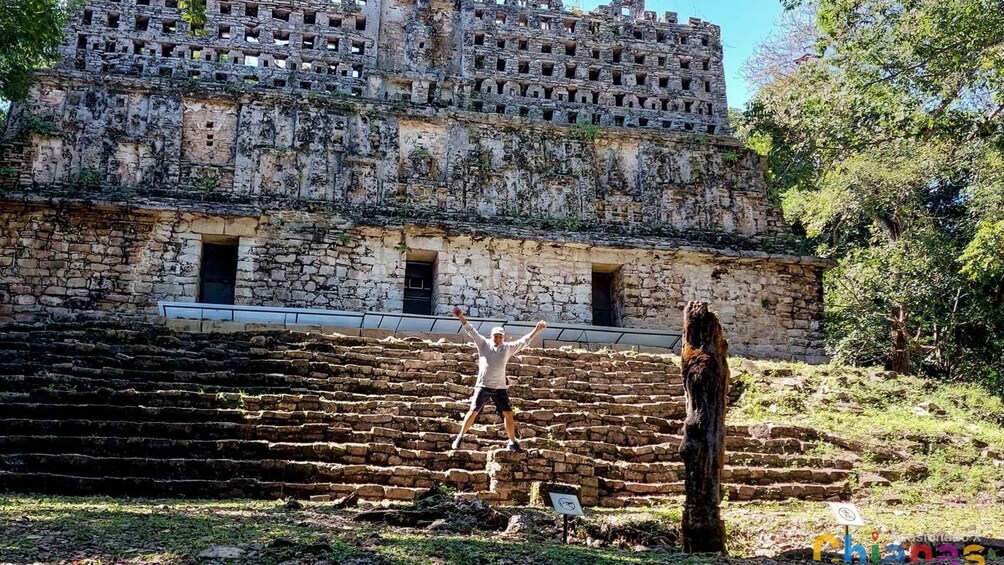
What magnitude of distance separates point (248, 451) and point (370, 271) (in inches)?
343

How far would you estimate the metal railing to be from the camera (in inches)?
586

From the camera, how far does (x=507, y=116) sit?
19828 mm

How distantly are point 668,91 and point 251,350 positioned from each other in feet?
43.6

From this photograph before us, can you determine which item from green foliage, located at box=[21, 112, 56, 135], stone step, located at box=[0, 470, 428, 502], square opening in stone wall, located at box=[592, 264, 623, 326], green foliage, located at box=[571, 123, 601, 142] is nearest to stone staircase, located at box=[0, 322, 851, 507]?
stone step, located at box=[0, 470, 428, 502]

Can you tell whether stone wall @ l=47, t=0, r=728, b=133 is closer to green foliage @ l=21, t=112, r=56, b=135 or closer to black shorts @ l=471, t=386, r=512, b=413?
green foliage @ l=21, t=112, r=56, b=135

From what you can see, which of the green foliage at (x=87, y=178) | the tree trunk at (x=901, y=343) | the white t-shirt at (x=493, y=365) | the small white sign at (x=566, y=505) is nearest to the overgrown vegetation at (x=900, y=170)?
the tree trunk at (x=901, y=343)

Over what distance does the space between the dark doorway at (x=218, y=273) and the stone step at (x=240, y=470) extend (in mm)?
9018

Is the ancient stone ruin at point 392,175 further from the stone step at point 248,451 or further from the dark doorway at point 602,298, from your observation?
the stone step at point 248,451

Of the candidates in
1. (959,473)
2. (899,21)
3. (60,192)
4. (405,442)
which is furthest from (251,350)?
(899,21)

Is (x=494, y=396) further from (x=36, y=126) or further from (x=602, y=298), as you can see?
(x=36, y=126)

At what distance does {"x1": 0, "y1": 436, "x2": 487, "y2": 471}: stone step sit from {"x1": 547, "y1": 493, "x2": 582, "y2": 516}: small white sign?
294 centimetres

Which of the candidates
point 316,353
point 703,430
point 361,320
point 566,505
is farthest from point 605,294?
point 566,505

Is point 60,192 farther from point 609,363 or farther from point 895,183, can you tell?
point 895,183

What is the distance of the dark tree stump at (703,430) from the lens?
620 cm
